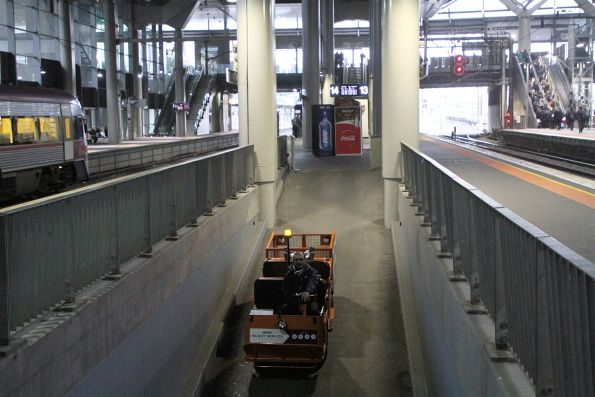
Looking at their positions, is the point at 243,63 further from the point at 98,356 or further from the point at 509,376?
the point at 509,376

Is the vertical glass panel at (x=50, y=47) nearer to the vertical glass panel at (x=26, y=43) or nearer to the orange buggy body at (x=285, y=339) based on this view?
the vertical glass panel at (x=26, y=43)

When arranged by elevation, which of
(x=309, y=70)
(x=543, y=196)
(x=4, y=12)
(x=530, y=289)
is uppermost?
(x=4, y=12)

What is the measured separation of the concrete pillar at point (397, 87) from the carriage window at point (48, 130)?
9.27 meters

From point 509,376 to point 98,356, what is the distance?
3.71 metres

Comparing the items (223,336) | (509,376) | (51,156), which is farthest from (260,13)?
(509,376)

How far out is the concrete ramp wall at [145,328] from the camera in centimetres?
545

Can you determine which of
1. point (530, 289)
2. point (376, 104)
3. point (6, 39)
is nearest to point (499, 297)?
point (530, 289)

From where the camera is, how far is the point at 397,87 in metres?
17.5

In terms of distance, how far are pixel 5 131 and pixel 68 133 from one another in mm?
4220

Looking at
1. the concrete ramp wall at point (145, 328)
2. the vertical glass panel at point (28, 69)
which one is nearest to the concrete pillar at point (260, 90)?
the concrete ramp wall at point (145, 328)

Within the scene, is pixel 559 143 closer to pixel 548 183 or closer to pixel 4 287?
pixel 548 183

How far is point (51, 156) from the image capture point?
2041 cm

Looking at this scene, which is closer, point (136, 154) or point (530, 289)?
point (530, 289)

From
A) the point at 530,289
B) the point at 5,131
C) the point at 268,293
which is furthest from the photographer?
the point at 5,131
